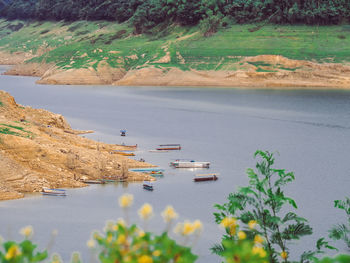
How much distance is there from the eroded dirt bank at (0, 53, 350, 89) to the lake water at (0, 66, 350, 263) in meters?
5.25

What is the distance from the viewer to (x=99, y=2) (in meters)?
138

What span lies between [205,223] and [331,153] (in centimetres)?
1718

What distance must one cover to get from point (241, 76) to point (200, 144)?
155ft

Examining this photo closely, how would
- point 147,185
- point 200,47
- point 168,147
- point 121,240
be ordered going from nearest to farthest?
point 121,240 < point 147,185 < point 168,147 < point 200,47

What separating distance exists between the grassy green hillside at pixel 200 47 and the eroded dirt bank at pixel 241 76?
4.49ft

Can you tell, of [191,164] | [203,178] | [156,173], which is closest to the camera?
[203,178]

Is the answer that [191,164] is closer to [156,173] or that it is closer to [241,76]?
[156,173]

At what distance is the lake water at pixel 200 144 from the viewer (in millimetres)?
22469

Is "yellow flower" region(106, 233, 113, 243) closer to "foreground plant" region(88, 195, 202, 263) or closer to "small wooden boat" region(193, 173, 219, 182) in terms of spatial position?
"foreground plant" region(88, 195, 202, 263)

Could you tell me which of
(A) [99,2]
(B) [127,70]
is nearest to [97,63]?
(B) [127,70]

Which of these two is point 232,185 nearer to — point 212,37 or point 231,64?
point 231,64

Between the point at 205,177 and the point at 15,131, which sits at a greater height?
the point at 15,131

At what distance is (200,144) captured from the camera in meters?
39.7

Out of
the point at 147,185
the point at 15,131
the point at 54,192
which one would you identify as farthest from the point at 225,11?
the point at 54,192
